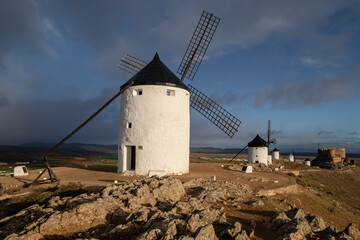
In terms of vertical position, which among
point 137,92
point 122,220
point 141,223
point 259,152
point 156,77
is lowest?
point 259,152

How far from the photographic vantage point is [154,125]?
16.4 metres

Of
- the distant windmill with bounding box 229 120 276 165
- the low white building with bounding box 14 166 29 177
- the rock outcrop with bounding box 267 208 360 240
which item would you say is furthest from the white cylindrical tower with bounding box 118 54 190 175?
the distant windmill with bounding box 229 120 276 165

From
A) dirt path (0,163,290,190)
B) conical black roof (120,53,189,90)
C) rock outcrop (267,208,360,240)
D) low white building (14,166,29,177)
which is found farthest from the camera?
low white building (14,166,29,177)

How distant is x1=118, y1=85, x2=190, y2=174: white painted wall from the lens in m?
16.2

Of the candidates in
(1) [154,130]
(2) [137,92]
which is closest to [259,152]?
(1) [154,130]

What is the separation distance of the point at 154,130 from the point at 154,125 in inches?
13.8

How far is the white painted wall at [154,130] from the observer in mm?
16250

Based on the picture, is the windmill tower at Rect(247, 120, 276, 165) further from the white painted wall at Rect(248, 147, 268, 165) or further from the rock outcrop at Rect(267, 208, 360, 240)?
the rock outcrop at Rect(267, 208, 360, 240)

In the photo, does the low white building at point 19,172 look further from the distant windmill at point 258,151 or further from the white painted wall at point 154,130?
the distant windmill at point 258,151

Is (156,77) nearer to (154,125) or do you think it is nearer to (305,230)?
(154,125)

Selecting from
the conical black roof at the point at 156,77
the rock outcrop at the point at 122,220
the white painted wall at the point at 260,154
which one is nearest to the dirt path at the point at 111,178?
the rock outcrop at the point at 122,220

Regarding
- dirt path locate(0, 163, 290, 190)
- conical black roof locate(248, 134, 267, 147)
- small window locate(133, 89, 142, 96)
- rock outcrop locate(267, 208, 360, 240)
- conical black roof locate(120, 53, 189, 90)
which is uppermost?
conical black roof locate(120, 53, 189, 90)

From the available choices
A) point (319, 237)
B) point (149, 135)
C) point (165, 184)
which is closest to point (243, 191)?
point (165, 184)

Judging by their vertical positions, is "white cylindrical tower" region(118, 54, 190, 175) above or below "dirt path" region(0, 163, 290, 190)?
above
